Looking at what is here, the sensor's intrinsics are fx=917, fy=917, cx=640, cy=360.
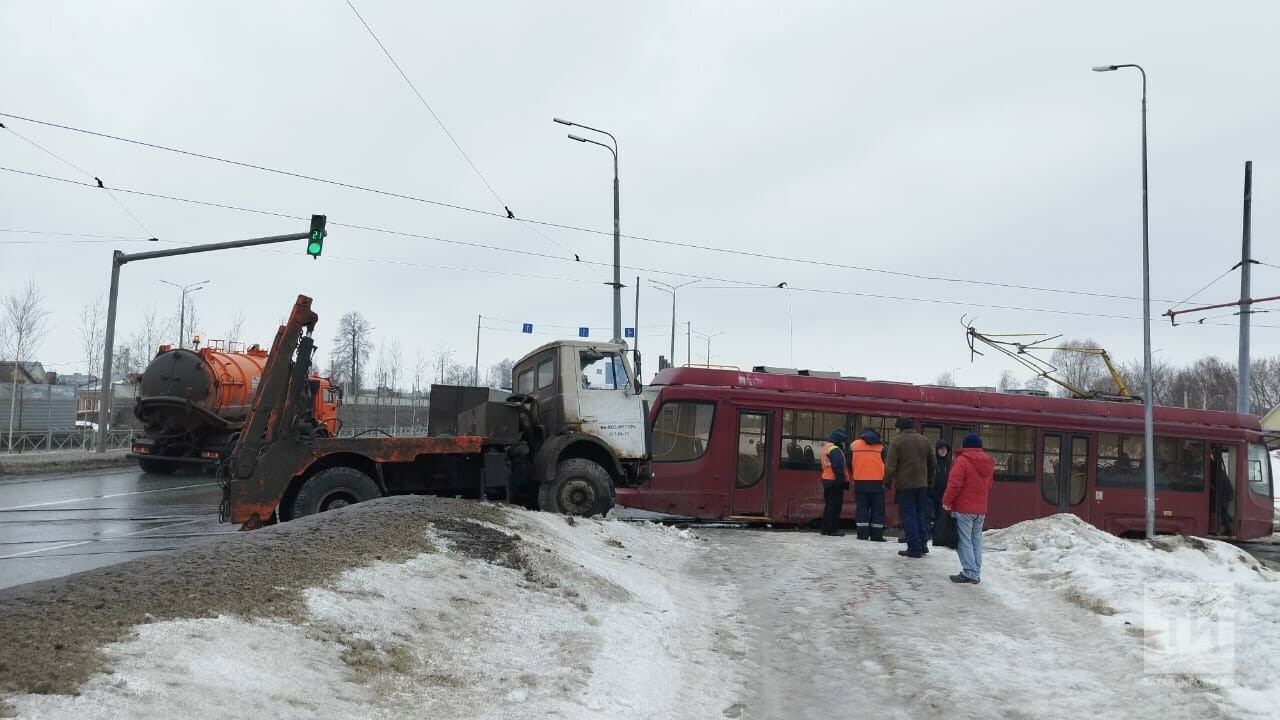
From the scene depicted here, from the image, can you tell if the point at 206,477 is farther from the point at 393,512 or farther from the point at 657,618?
the point at 657,618

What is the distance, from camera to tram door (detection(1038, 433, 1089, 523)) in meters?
17.2

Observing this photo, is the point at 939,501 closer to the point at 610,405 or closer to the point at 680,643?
the point at 610,405

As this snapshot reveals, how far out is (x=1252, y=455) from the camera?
18.8 meters

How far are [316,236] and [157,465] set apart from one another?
26.8 feet

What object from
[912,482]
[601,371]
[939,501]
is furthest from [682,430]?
[912,482]

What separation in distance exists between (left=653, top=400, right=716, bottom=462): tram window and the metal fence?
88.7ft

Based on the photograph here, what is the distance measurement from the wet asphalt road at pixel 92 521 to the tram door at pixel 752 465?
803 cm

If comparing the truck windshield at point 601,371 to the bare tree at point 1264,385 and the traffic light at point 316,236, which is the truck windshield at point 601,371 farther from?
the bare tree at point 1264,385

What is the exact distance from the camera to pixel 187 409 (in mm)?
22375

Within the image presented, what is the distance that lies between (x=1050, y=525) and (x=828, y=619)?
5984mm

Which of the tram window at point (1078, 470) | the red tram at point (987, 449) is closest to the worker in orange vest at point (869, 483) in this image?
the red tram at point (987, 449)

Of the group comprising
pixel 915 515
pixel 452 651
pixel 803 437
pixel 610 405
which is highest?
pixel 610 405

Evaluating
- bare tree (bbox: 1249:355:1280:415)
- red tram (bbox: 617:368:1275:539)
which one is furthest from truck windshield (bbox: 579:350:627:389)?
bare tree (bbox: 1249:355:1280:415)

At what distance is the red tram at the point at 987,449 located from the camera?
15719mm
